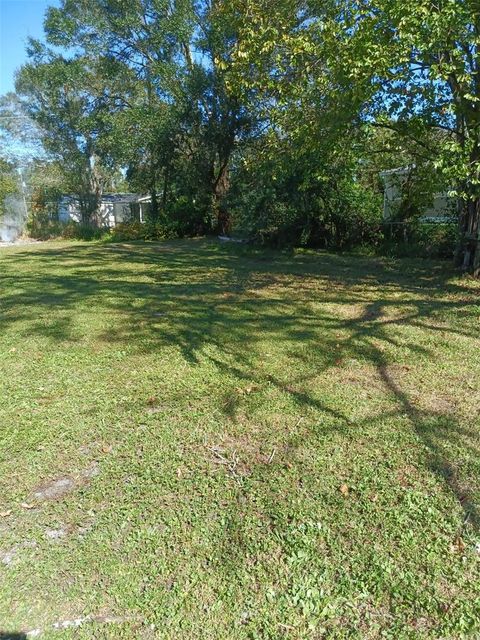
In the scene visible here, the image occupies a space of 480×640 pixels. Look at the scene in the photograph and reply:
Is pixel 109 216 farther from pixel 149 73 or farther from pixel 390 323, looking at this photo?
pixel 390 323

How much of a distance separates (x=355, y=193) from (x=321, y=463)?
1065 centimetres

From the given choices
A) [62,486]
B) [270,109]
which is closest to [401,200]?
[270,109]

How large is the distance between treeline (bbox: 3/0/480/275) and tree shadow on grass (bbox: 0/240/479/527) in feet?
5.88

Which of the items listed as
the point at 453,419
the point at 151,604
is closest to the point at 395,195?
the point at 453,419

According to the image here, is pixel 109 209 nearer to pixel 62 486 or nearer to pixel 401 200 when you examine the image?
pixel 401 200

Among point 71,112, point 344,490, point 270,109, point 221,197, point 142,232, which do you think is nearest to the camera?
point 344,490

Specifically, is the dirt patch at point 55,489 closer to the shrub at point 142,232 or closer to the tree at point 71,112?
the shrub at point 142,232

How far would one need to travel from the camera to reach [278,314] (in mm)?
5754

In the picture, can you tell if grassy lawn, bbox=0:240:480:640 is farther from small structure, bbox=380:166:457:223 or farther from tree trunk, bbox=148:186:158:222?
tree trunk, bbox=148:186:158:222

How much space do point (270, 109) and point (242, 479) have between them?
9.07 m

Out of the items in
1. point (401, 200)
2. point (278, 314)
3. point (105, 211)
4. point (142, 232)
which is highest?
point (401, 200)

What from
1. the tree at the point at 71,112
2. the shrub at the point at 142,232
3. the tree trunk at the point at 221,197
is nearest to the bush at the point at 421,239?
the tree trunk at the point at 221,197

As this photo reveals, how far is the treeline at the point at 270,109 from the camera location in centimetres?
618

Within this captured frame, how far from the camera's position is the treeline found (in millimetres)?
6176
